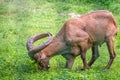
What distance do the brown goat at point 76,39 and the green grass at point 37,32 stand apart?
0.38 meters

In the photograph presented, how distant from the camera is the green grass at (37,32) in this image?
12.0 metres

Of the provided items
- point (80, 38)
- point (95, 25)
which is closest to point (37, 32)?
point (95, 25)

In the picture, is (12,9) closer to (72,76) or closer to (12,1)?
(12,1)

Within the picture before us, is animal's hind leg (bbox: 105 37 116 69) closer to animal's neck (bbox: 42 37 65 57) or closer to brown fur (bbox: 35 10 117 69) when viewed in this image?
brown fur (bbox: 35 10 117 69)

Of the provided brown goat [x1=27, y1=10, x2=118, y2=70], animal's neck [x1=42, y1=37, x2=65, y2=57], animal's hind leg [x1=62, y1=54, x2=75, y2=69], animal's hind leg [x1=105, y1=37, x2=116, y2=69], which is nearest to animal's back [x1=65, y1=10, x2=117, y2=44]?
brown goat [x1=27, y1=10, x2=118, y2=70]

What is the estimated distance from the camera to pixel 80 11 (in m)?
21.0

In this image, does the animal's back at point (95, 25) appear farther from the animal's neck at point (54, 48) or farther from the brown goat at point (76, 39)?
the animal's neck at point (54, 48)

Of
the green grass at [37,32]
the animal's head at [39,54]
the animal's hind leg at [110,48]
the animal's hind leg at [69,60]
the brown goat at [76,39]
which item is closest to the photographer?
the green grass at [37,32]

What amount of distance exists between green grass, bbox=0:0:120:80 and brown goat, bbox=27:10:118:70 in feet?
1.25

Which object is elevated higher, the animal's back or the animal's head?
the animal's back

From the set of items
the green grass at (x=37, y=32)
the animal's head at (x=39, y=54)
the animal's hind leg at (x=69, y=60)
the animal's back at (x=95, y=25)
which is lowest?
the green grass at (x=37, y=32)

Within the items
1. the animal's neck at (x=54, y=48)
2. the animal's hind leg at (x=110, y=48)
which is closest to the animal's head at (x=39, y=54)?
the animal's neck at (x=54, y=48)

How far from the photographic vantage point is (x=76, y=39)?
1255 centimetres

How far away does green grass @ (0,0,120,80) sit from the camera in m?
12.0
